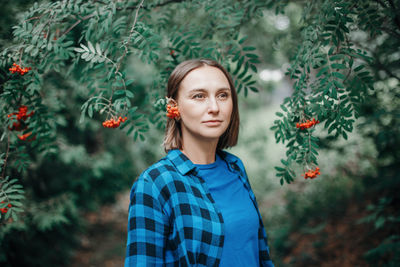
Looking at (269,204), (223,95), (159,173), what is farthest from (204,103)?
(269,204)

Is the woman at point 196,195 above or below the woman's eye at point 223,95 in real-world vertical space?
below

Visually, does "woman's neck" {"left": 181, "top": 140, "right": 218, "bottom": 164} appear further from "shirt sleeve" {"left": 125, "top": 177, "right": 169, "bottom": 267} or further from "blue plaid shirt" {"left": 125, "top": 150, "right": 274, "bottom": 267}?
"shirt sleeve" {"left": 125, "top": 177, "right": 169, "bottom": 267}

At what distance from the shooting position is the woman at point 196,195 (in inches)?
48.9

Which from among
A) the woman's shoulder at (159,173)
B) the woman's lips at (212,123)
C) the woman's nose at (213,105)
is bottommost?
the woman's shoulder at (159,173)

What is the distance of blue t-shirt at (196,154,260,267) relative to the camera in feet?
4.47

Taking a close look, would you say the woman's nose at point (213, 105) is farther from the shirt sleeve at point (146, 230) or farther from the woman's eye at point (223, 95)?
the shirt sleeve at point (146, 230)

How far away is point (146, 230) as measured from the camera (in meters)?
1.22

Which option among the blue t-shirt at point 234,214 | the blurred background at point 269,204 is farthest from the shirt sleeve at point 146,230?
the blurred background at point 269,204

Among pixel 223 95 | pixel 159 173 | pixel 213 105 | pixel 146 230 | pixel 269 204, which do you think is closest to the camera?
pixel 146 230

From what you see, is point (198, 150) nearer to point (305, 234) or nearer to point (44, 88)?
point (44, 88)

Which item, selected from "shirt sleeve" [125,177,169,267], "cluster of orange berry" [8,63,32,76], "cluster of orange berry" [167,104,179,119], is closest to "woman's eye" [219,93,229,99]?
"cluster of orange berry" [167,104,179,119]

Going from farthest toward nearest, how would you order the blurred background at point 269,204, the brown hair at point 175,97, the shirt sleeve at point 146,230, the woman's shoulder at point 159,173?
the blurred background at point 269,204, the brown hair at point 175,97, the woman's shoulder at point 159,173, the shirt sleeve at point 146,230

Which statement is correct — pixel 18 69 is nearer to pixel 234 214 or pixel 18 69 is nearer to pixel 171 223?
pixel 171 223

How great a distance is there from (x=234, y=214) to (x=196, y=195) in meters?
0.23
